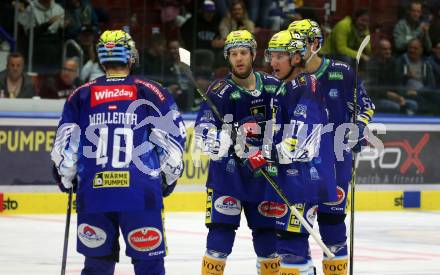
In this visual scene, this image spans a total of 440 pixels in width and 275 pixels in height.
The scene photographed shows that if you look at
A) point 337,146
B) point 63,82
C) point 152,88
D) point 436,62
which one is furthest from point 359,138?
point 436,62

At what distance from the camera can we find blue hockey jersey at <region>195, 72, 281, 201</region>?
704 cm

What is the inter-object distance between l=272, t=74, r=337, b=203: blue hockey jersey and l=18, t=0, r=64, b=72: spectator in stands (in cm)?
689

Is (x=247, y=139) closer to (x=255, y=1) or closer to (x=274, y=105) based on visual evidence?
(x=274, y=105)

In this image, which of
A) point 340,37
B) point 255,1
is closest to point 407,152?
point 340,37

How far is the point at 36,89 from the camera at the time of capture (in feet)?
42.3

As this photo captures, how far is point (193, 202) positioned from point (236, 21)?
2902 millimetres

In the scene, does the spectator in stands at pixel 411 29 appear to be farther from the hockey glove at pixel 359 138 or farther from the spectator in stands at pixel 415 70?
the hockey glove at pixel 359 138

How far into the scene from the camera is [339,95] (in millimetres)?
7715

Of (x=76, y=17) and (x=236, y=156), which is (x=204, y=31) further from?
(x=236, y=156)

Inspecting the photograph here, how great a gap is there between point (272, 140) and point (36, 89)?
255 inches

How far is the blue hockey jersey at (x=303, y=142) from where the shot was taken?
6578 millimetres

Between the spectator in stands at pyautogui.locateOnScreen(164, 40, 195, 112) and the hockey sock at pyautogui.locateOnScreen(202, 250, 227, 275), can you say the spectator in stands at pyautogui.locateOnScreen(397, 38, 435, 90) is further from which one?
the hockey sock at pyautogui.locateOnScreen(202, 250, 227, 275)

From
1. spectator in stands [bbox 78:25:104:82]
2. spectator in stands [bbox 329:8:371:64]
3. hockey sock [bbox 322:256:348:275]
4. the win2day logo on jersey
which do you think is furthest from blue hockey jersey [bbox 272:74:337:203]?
spectator in stands [bbox 329:8:371:64]

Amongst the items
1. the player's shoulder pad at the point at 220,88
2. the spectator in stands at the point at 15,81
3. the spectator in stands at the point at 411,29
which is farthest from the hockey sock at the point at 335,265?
the spectator in stands at the point at 411,29
